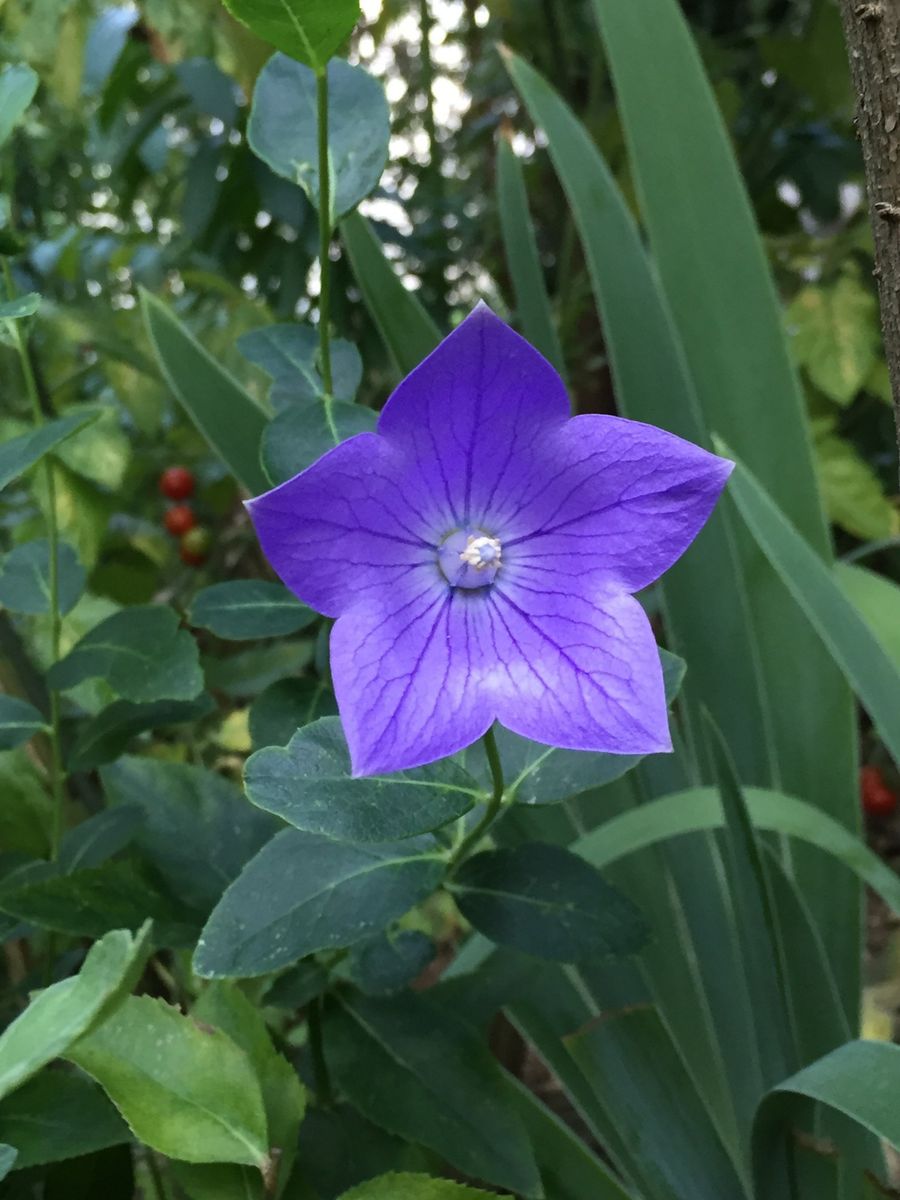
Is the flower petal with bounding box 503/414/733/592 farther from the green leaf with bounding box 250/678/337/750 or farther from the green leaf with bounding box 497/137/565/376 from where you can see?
the green leaf with bounding box 497/137/565/376

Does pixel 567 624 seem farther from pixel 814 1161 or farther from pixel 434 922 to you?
pixel 434 922

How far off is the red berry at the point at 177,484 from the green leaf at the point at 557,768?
63cm

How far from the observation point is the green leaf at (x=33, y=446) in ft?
1.14

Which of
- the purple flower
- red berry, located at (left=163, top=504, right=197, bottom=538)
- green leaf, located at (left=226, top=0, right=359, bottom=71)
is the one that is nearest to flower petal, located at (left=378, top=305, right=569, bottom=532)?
the purple flower

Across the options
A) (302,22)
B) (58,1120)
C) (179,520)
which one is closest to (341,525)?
(302,22)

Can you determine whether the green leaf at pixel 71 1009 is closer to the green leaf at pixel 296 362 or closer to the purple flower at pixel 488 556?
the purple flower at pixel 488 556

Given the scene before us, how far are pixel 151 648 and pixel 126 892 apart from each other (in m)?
0.10

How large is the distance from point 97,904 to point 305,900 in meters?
0.10

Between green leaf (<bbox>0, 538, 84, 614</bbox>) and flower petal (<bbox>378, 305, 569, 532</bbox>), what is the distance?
235 millimetres

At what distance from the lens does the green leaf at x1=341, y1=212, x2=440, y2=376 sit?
0.54 m

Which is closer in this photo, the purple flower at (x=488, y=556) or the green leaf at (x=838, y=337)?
the purple flower at (x=488, y=556)

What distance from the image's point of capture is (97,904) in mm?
382

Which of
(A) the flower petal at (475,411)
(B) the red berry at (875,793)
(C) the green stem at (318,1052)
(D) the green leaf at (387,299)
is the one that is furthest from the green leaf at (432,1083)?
(B) the red berry at (875,793)

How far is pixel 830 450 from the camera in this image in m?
0.93
